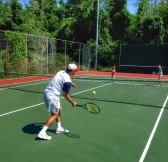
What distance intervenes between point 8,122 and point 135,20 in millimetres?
33461

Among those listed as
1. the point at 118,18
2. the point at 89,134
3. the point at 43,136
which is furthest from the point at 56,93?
the point at 118,18

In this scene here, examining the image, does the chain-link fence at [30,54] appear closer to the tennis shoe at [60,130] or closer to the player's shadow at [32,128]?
the player's shadow at [32,128]

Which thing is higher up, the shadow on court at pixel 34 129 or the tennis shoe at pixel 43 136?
the tennis shoe at pixel 43 136

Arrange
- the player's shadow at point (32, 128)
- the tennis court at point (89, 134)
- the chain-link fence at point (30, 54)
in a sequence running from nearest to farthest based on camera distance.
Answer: the tennis court at point (89, 134)
the player's shadow at point (32, 128)
the chain-link fence at point (30, 54)

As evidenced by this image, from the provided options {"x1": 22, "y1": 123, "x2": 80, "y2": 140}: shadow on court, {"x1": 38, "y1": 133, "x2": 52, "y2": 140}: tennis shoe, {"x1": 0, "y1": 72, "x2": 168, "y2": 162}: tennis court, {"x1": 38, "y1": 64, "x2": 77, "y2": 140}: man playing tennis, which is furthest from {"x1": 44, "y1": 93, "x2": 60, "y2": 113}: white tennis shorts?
{"x1": 22, "y1": 123, "x2": 80, "y2": 140}: shadow on court

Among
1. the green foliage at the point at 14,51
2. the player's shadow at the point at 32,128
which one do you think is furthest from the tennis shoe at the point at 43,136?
the green foliage at the point at 14,51

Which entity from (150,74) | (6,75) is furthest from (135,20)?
(6,75)

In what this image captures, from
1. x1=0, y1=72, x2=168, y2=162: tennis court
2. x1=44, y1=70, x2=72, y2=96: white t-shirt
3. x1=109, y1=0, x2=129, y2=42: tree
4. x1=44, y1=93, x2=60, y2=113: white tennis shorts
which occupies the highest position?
x1=109, y1=0, x2=129, y2=42: tree

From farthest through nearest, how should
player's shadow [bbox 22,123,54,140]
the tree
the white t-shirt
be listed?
the tree → player's shadow [bbox 22,123,54,140] → the white t-shirt

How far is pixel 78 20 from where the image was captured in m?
37.2

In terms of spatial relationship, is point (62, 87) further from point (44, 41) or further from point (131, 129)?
point (44, 41)

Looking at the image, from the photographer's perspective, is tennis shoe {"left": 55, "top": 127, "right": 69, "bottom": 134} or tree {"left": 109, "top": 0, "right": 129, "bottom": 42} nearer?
tennis shoe {"left": 55, "top": 127, "right": 69, "bottom": 134}

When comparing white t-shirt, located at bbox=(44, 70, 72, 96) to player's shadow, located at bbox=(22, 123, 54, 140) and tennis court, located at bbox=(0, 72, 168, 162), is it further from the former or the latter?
player's shadow, located at bbox=(22, 123, 54, 140)

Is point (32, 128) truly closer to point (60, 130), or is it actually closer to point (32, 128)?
point (32, 128)
